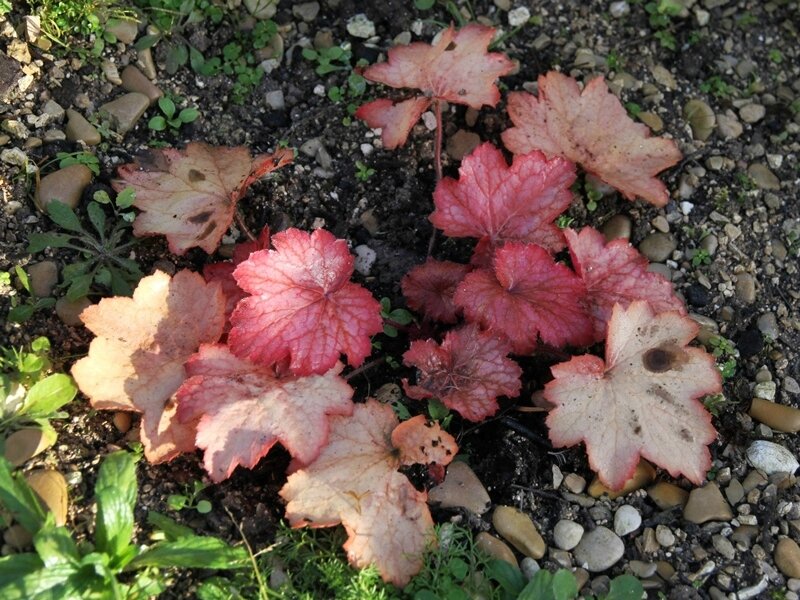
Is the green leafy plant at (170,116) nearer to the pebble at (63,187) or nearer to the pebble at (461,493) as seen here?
the pebble at (63,187)

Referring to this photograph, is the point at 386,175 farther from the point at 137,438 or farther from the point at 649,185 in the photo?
the point at 137,438

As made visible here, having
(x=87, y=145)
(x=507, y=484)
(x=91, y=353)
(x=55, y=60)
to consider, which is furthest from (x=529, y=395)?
(x=55, y=60)

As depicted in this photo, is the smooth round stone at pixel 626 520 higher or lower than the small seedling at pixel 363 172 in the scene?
lower

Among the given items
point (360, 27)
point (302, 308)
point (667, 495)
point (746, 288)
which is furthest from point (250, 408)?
point (746, 288)

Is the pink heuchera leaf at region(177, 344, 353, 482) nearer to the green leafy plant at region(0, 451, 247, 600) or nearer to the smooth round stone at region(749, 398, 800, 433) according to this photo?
the green leafy plant at region(0, 451, 247, 600)

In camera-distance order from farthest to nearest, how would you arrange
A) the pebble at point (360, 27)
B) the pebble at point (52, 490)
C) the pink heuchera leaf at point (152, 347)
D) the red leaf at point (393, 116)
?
the pebble at point (360, 27), the red leaf at point (393, 116), the pink heuchera leaf at point (152, 347), the pebble at point (52, 490)

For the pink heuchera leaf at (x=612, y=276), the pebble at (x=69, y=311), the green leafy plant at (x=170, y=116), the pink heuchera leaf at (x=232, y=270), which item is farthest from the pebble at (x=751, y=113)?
the pebble at (x=69, y=311)

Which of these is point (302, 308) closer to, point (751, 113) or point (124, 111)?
point (124, 111)
